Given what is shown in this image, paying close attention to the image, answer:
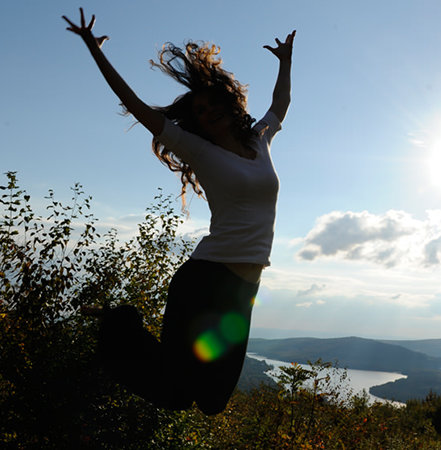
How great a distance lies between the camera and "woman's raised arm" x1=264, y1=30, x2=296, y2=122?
3182mm

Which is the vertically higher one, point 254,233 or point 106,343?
point 254,233

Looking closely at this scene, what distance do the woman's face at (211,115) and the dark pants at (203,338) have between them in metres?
0.79

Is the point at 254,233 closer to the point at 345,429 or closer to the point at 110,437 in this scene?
the point at 110,437

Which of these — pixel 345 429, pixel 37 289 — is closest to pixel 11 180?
pixel 37 289

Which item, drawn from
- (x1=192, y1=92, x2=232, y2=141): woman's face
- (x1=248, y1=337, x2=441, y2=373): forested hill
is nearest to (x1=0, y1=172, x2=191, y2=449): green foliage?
(x1=192, y1=92, x2=232, y2=141): woman's face

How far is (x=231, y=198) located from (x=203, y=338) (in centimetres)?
75

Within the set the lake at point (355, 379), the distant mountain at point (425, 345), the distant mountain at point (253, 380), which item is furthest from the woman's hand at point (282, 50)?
the distant mountain at point (425, 345)

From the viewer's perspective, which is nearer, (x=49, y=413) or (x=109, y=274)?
(x=49, y=413)

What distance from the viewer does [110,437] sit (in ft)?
13.5

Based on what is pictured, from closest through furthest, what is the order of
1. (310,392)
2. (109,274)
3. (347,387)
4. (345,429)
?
(109,274)
(310,392)
(345,429)
(347,387)

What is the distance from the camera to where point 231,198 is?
222 cm

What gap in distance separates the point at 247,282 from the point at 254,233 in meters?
0.29

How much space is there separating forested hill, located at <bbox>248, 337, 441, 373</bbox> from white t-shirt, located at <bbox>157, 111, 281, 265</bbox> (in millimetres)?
81467

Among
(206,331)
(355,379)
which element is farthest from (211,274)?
(355,379)
